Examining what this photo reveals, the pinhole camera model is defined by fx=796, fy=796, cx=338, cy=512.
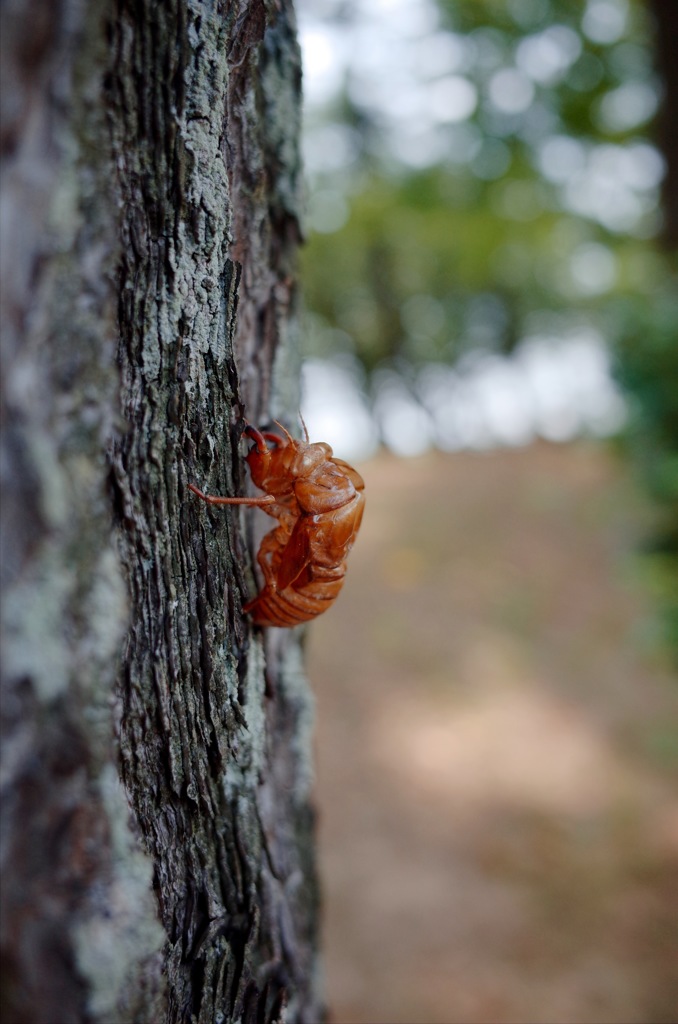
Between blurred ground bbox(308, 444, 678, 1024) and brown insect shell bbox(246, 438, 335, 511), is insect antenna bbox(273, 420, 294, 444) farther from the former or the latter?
blurred ground bbox(308, 444, 678, 1024)

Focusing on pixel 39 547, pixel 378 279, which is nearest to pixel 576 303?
pixel 378 279

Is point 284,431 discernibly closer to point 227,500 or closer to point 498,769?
point 227,500

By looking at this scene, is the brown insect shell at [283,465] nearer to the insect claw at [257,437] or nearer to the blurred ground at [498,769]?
the insect claw at [257,437]

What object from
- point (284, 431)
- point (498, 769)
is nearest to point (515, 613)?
point (498, 769)

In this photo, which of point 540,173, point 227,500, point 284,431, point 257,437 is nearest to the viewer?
point 227,500

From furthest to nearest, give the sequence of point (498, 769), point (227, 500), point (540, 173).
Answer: point (540, 173) < point (498, 769) < point (227, 500)

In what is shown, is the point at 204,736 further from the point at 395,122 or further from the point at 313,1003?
the point at 395,122

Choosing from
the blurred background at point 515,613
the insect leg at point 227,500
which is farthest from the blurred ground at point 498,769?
the insect leg at point 227,500

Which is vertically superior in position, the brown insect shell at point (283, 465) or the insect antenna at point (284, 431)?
the insect antenna at point (284, 431)
